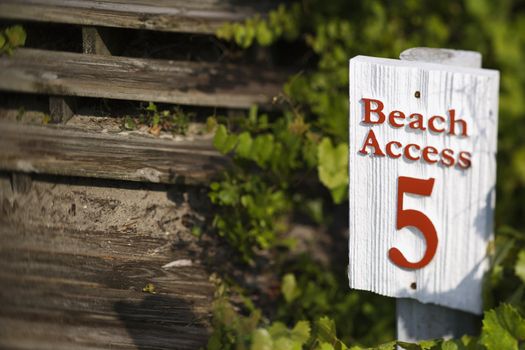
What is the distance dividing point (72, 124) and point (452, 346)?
90cm

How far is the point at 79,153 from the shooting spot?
1.63 m

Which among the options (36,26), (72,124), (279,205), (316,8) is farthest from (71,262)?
(316,8)

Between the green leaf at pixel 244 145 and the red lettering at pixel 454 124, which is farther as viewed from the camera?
the green leaf at pixel 244 145

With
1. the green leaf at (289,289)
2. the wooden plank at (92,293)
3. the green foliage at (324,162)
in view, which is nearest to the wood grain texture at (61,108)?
the wooden plank at (92,293)

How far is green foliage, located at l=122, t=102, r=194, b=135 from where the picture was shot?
5.36ft

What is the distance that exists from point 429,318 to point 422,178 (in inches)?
16.5

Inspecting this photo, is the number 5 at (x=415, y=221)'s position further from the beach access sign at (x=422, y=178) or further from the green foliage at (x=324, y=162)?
the green foliage at (x=324, y=162)

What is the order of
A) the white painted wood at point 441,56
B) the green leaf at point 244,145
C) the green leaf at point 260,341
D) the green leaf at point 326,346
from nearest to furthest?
the green leaf at point 260,341 < the green leaf at point 326,346 < the white painted wood at point 441,56 < the green leaf at point 244,145

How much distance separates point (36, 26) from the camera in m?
1.67

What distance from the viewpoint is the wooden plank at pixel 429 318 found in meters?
2.08

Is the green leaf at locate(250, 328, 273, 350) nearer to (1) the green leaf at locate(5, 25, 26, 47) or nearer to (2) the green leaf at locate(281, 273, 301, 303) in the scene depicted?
(1) the green leaf at locate(5, 25, 26, 47)

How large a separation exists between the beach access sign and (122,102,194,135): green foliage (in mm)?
384

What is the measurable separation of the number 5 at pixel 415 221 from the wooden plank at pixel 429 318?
18 cm

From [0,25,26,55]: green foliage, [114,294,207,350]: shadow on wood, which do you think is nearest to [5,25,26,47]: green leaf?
[0,25,26,55]: green foliage
